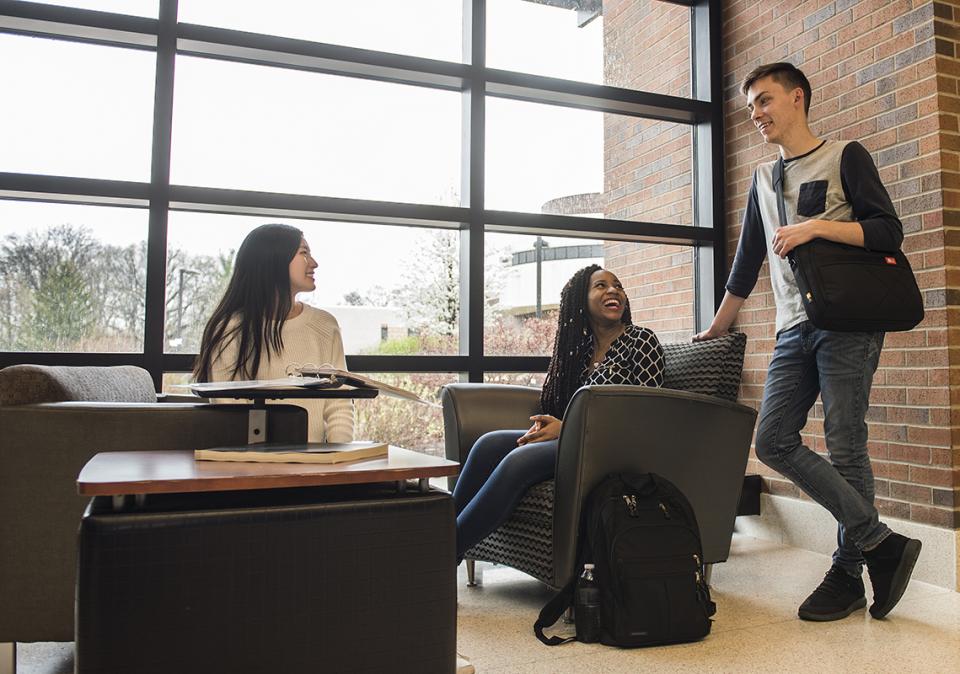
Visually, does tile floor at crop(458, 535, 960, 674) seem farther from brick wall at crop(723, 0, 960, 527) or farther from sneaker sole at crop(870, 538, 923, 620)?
brick wall at crop(723, 0, 960, 527)

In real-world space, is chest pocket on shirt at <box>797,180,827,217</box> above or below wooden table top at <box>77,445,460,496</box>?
above

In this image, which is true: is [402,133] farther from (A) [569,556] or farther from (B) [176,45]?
(A) [569,556]

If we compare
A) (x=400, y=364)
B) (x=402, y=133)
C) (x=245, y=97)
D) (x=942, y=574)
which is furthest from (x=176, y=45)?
(x=942, y=574)

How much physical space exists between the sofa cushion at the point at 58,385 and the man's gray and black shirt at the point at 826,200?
193 centimetres

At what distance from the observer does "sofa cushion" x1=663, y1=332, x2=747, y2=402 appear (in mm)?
2361

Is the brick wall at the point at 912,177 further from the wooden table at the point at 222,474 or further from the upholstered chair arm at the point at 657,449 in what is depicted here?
the wooden table at the point at 222,474

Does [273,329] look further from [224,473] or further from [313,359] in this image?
[224,473]

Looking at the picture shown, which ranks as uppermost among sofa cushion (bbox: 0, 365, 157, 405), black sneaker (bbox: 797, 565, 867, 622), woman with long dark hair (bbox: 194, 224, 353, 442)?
woman with long dark hair (bbox: 194, 224, 353, 442)

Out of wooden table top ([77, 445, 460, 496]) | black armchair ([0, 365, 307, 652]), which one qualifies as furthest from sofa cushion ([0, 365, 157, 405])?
wooden table top ([77, 445, 460, 496])

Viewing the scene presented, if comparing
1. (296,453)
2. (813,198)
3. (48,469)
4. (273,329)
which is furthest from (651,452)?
(48,469)

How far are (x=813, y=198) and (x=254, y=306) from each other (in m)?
1.69

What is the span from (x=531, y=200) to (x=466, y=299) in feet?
2.00

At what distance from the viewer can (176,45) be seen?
3049 mm

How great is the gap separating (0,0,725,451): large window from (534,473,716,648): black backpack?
1464 mm
